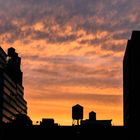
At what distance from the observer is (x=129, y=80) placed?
6663 inches

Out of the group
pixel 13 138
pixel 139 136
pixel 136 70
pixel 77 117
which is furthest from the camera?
pixel 136 70

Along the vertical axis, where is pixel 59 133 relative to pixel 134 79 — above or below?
below

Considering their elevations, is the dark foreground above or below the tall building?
below

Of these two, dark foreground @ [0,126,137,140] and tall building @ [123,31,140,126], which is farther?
tall building @ [123,31,140,126]

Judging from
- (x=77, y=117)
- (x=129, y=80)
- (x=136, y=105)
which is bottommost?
(x=77, y=117)

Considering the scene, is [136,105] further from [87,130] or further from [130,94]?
[87,130]

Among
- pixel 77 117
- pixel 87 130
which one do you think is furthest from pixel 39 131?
pixel 77 117

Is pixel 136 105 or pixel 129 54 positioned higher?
pixel 129 54

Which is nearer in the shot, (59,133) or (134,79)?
(59,133)

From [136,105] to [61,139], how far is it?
36.5m

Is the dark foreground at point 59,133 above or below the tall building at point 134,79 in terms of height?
below

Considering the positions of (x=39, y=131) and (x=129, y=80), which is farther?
(x=129, y=80)

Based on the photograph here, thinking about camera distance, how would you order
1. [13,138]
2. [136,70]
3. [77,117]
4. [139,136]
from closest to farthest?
[77,117] < [13,138] < [139,136] < [136,70]

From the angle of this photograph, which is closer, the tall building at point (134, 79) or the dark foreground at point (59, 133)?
the dark foreground at point (59, 133)
